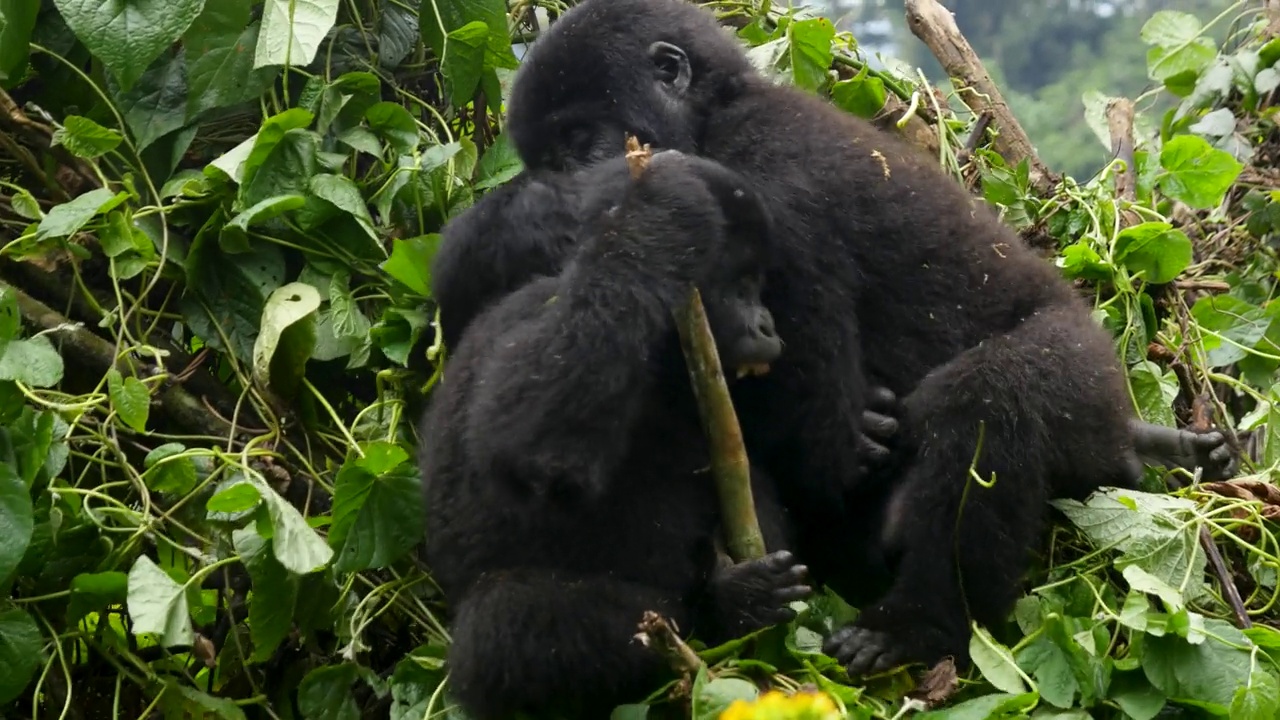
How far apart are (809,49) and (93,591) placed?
7.39ft

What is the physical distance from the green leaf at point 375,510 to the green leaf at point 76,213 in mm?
777

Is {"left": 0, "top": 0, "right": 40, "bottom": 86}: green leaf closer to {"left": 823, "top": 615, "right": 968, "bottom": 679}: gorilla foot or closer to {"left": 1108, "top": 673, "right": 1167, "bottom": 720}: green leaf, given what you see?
{"left": 823, "top": 615, "right": 968, "bottom": 679}: gorilla foot

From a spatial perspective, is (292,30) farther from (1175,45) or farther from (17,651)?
(1175,45)

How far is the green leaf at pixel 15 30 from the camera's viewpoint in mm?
3068

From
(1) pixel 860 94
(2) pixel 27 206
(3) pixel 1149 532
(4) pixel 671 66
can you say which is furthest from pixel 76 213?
(3) pixel 1149 532

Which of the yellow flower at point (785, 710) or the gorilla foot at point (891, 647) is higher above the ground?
the yellow flower at point (785, 710)

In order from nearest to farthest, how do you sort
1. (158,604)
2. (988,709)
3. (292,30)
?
(988,709), (158,604), (292,30)

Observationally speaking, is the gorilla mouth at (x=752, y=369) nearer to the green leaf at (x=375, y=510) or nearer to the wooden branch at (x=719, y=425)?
the wooden branch at (x=719, y=425)

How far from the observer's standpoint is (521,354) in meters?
2.42

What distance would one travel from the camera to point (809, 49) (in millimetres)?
3725

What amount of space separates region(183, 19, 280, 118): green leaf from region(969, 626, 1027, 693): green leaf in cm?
202

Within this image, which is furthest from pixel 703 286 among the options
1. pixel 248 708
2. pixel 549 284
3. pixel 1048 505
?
pixel 248 708

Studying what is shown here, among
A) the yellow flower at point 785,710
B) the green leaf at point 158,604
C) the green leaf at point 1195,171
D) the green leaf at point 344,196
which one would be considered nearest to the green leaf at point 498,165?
the green leaf at point 344,196

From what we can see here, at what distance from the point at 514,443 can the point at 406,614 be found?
68cm
